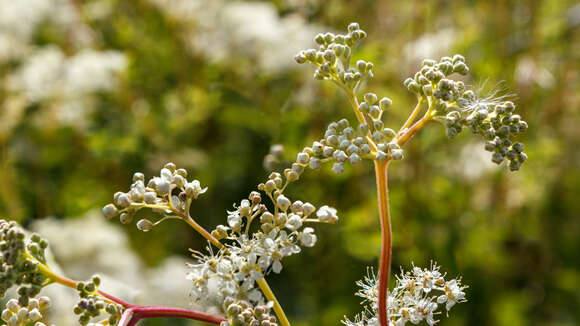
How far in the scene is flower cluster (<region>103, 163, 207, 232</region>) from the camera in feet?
1.65

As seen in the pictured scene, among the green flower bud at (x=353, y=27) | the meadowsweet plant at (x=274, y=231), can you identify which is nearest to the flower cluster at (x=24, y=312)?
the meadowsweet plant at (x=274, y=231)

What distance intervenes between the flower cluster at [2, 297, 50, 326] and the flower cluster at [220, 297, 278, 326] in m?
0.16

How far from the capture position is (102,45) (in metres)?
2.13

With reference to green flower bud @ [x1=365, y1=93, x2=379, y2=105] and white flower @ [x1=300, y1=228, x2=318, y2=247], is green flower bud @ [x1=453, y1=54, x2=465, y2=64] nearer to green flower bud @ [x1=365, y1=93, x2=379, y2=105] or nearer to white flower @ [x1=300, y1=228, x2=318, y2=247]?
green flower bud @ [x1=365, y1=93, x2=379, y2=105]

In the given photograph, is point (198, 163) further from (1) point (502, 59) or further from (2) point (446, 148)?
(1) point (502, 59)

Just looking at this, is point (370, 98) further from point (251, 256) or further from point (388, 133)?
point (251, 256)

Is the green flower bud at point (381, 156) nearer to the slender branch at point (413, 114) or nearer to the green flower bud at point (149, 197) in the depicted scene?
the slender branch at point (413, 114)

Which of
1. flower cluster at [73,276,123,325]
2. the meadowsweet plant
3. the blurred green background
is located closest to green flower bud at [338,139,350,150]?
the meadowsweet plant

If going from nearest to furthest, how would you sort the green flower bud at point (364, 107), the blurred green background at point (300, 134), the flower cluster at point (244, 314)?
the flower cluster at point (244, 314) → the green flower bud at point (364, 107) → the blurred green background at point (300, 134)

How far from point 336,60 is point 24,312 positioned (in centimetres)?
36

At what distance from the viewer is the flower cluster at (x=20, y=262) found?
0.47 meters

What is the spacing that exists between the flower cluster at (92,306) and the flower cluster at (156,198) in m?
0.06

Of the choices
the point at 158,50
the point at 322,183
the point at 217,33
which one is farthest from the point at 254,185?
the point at 158,50

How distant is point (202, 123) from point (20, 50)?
62cm
